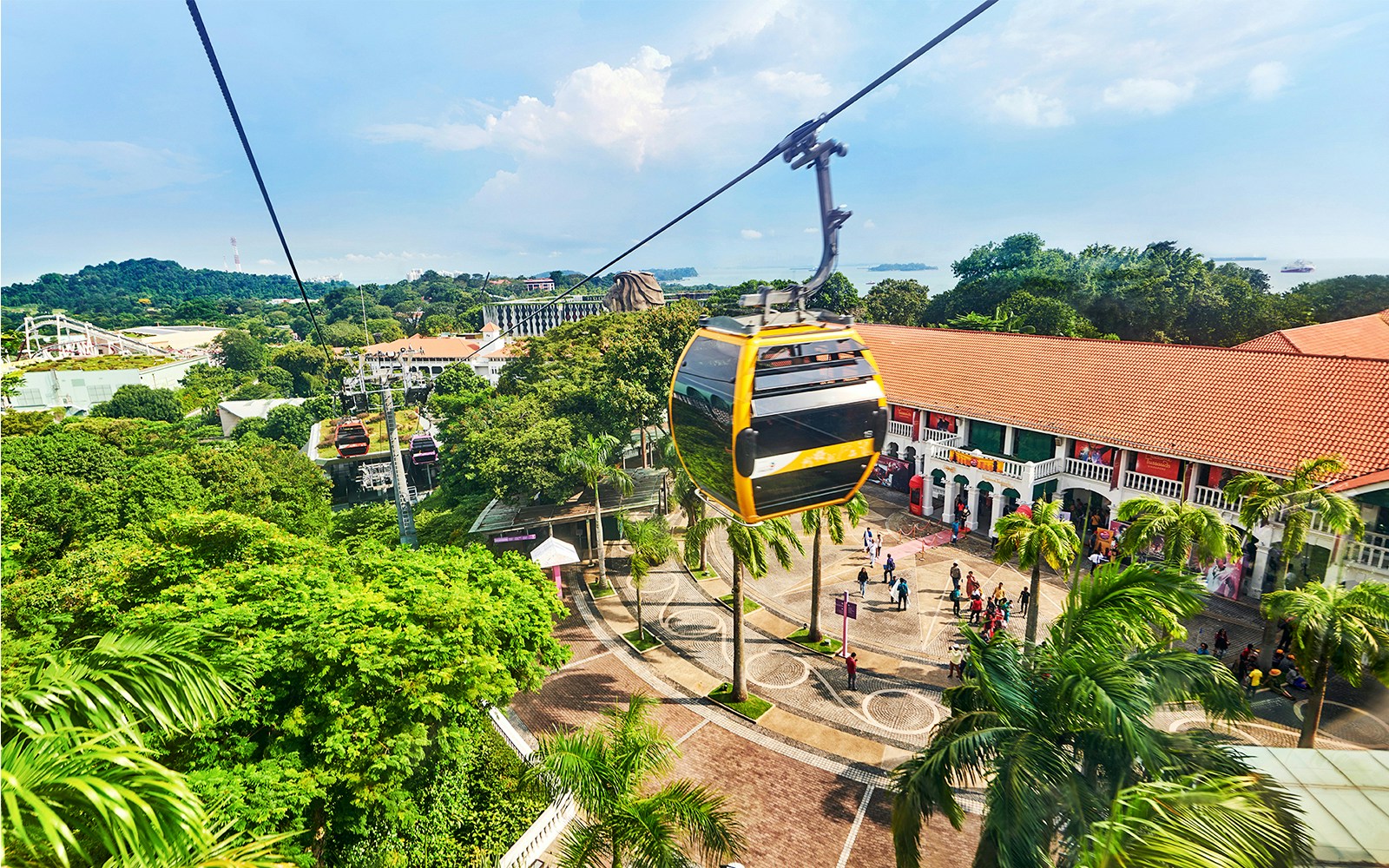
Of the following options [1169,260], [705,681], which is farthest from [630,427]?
[1169,260]

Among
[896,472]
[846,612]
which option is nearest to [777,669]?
[846,612]

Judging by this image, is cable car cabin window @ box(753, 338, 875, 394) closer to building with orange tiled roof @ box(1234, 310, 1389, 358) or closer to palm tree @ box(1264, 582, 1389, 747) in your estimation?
palm tree @ box(1264, 582, 1389, 747)

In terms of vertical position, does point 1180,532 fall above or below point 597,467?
above

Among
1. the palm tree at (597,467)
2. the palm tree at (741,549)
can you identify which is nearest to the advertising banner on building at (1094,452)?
the palm tree at (741,549)

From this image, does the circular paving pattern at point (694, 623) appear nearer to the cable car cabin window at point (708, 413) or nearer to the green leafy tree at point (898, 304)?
the cable car cabin window at point (708, 413)

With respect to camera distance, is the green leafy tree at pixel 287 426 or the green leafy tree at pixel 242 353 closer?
the green leafy tree at pixel 287 426

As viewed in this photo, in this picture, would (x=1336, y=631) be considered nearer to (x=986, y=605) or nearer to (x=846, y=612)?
(x=846, y=612)
